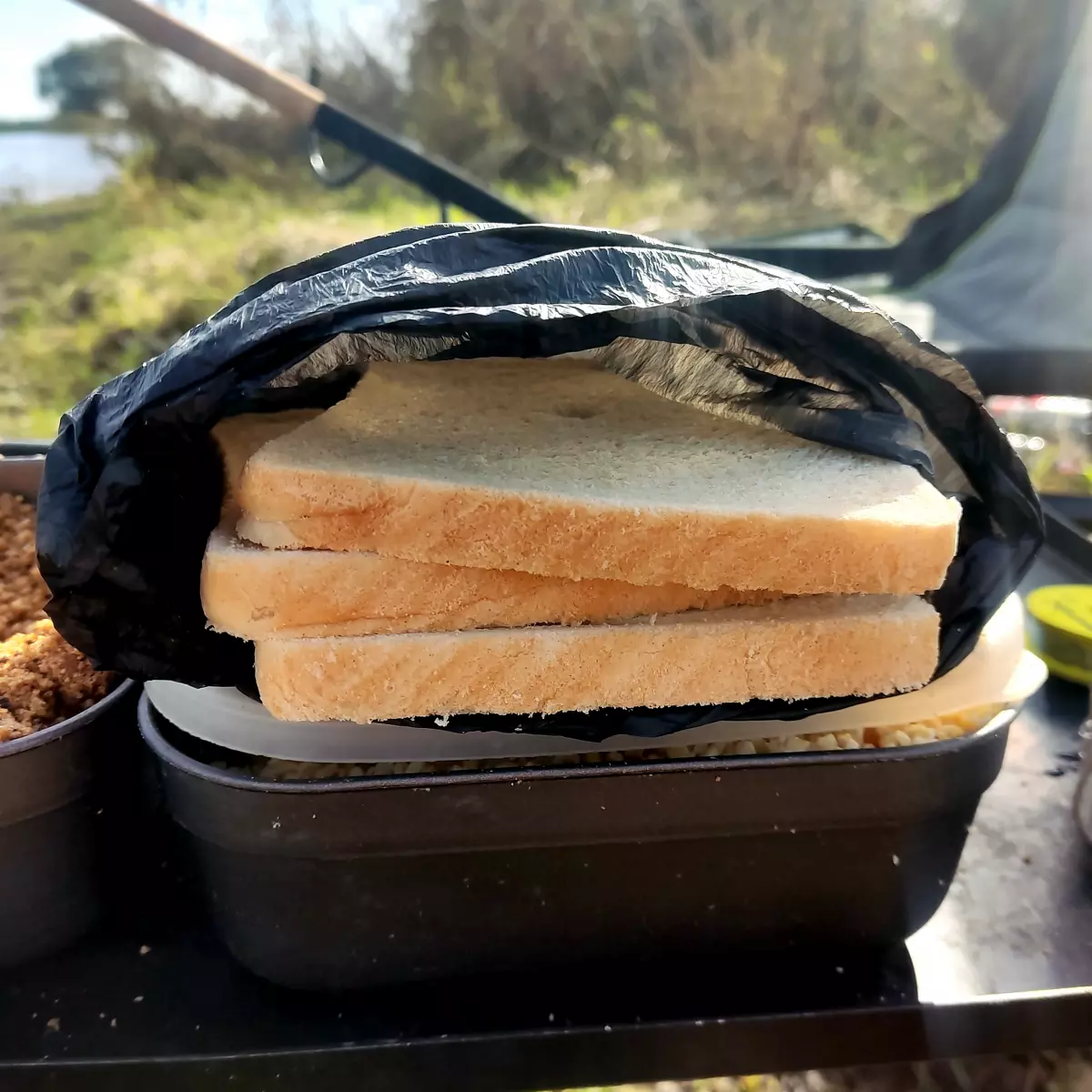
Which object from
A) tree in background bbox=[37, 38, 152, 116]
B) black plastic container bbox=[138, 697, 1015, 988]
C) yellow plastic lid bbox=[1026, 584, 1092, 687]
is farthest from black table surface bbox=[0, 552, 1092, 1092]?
tree in background bbox=[37, 38, 152, 116]

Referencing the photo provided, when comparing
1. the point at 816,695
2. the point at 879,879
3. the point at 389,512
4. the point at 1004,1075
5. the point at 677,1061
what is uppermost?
the point at 389,512

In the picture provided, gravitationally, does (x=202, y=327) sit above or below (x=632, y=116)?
below

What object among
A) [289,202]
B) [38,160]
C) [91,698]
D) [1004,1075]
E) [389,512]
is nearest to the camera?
[389,512]

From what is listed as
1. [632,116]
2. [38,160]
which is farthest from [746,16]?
[38,160]

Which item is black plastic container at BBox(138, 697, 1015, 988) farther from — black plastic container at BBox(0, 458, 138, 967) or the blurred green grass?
the blurred green grass

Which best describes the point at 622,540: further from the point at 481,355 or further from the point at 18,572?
the point at 18,572

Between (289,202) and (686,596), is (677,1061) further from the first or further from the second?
(289,202)

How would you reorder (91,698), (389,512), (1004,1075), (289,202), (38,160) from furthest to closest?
(289,202) → (38,160) → (1004,1075) → (91,698) → (389,512)
